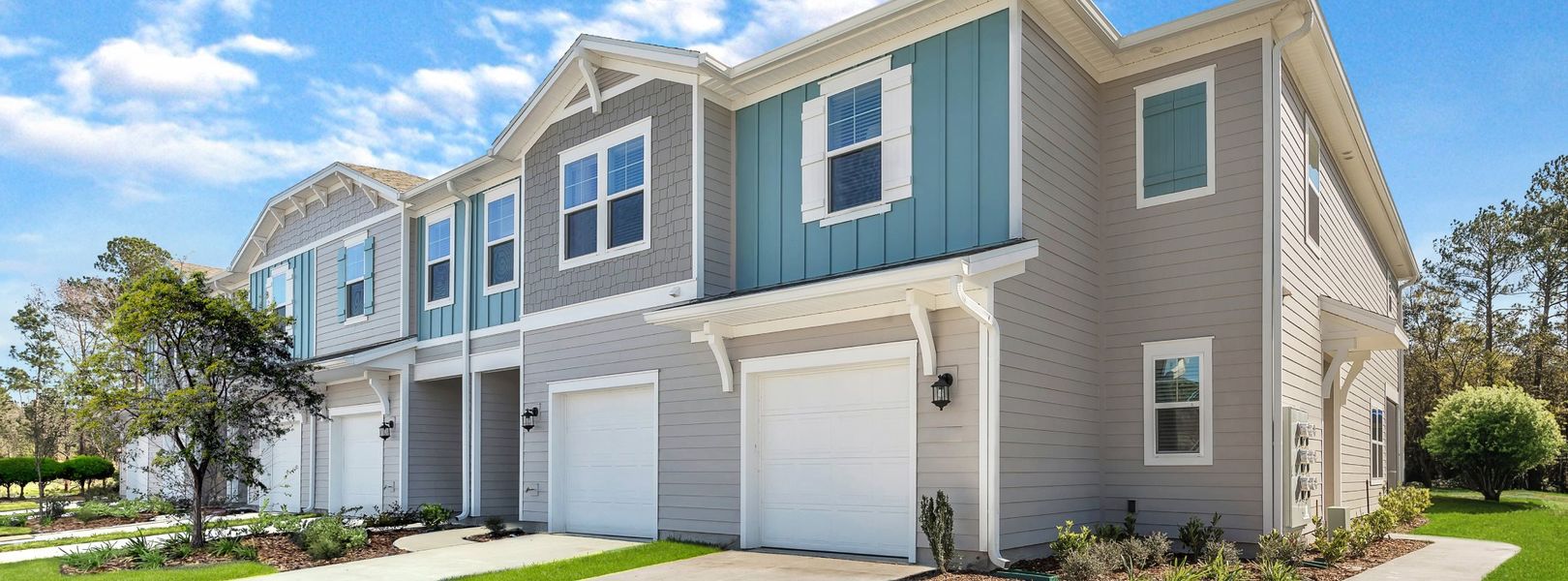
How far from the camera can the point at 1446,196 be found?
34.9 meters

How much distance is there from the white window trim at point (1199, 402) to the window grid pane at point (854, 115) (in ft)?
11.8

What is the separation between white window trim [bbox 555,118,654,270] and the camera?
12.5m

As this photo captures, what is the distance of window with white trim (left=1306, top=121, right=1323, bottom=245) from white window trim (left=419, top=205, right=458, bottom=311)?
12.1m

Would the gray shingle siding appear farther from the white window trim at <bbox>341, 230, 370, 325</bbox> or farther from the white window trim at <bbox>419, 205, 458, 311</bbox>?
the white window trim at <bbox>341, 230, 370, 325</bbox>

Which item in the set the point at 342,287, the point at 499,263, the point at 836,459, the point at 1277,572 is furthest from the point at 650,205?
the point at 342,287

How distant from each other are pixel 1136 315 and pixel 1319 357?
2945 millimetres

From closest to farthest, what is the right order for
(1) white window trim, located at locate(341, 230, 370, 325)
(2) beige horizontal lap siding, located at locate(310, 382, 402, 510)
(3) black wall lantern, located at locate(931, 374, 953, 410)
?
1. (3) black wall lantern, located at locate(931, 374, 953, 410)
2. (2) beige horizontal lap siding, located at locate(310, 382, 402, 510)
3. (1) white window trim, located at locate(341, 230, 370, 325)

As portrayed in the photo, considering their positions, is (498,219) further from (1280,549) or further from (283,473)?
(1280,549)

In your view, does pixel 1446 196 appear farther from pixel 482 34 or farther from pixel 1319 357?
pixel 482 34

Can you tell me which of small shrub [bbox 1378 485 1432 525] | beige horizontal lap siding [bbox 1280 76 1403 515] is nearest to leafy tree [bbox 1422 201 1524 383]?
beige horizontal lap siding [bbox 1280 76 1403 515]

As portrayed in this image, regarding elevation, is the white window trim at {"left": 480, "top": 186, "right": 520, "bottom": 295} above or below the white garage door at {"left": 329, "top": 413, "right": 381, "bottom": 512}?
above

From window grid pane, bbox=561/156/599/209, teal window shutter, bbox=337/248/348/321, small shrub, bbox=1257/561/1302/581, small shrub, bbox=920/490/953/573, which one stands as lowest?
small shrub, bbox=1257/561/1302/581

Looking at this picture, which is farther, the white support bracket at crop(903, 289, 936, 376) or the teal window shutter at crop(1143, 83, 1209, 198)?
the teal window shutter at crop(1143, 83, 1209, 198)

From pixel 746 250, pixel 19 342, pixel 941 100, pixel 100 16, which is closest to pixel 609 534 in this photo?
pixel 746 250
